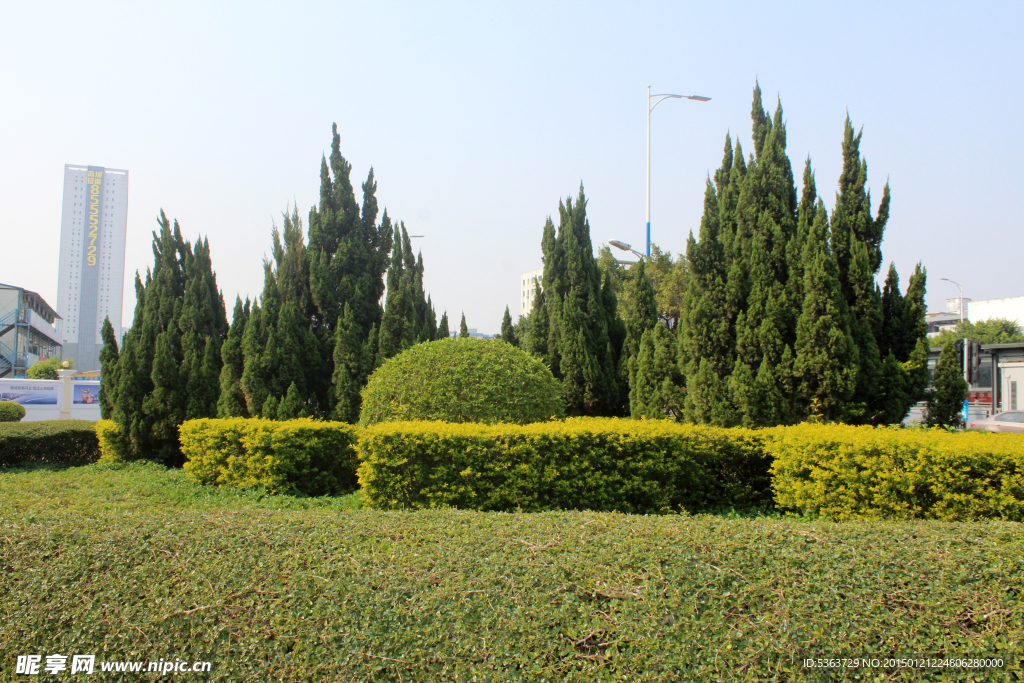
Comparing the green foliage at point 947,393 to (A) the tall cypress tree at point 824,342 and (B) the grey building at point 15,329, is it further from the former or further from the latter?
(B) the grey building at point 15,329

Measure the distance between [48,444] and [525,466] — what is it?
997 centimetres

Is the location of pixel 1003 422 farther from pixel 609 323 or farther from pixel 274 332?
pixel 274 332

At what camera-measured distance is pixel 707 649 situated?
8.92ft

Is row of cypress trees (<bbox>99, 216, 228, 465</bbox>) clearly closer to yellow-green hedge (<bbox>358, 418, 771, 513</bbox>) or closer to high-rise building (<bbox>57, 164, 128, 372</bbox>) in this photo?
yellow-green hedge (<bbox>358, 418, 771, 513</bbox>)

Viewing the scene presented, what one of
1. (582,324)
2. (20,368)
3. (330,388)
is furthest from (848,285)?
(20,368)

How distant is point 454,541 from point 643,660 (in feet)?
3.73

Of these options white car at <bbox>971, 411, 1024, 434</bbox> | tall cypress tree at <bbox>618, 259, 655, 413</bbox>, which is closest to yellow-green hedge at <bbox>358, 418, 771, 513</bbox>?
tall cypress tree at <bbox>618, 259, 655, 413</bbox>

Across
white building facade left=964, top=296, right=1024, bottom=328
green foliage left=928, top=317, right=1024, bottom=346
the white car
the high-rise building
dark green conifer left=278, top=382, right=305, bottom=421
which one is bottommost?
the white car

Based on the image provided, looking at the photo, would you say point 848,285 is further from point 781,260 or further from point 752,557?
point 752,557

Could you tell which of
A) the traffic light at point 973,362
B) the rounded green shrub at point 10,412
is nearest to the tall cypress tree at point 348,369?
the traffic light at point 973,362

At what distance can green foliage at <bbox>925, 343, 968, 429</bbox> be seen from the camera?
26.1 feet

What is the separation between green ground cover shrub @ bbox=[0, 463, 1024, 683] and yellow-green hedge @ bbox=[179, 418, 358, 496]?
138 inches

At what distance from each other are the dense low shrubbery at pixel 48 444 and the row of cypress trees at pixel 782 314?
9.80m

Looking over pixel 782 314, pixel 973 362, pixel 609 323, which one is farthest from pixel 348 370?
pixel 973 362
